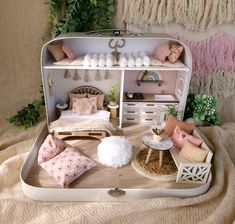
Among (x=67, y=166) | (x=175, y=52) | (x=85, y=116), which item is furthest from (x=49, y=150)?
(x=175, y=52)

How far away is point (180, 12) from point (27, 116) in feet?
3.60

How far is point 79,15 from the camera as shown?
139 cm

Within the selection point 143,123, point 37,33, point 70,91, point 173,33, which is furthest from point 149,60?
point 37,33

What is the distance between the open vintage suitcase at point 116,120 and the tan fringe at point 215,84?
13cm

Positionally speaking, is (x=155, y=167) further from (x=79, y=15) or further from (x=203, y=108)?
(x=79, y=15)

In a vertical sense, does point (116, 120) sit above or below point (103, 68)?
below

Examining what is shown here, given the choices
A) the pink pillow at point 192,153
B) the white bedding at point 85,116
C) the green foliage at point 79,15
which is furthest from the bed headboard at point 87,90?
the pink pillow at point 192,153

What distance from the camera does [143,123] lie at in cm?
155

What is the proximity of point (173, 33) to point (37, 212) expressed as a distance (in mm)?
1187

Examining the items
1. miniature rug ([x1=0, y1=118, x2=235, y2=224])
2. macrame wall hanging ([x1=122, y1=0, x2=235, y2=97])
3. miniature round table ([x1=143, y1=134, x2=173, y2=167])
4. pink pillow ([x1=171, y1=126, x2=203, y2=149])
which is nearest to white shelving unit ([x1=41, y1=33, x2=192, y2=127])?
macrame wall hanging ([x1=122, y1=0, x2=235, y2=97])

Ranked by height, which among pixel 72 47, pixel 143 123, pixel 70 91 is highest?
pixel 72 47

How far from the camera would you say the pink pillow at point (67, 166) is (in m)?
0.99

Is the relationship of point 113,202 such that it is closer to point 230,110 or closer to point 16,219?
point 16,219

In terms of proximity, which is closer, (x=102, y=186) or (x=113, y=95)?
(x=102, y=186)
